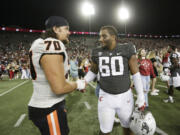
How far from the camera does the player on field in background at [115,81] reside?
203 cm

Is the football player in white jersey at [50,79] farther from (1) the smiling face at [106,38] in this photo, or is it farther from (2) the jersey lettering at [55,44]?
(1) the smiling face at [106,38]

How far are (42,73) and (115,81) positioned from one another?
112 centimetres

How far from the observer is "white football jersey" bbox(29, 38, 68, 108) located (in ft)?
4.26

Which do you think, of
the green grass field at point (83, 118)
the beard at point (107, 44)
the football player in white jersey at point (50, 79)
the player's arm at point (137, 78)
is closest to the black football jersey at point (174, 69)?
the green grass field at point (83, 118)

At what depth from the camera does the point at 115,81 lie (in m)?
2.05

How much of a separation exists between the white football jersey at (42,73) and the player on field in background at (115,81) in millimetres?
858

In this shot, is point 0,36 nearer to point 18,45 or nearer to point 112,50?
point 18,45

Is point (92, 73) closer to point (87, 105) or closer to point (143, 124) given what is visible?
point (143, 124)

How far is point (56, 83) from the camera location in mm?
1272

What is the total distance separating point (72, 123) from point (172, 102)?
3.81 m

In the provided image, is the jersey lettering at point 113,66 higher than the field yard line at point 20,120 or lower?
higher

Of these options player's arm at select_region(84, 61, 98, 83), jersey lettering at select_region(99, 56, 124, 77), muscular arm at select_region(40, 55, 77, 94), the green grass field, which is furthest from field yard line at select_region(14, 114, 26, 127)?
muscular arm at select_region(40, 55, 77, 94)

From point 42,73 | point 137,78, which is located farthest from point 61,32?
point 137,78

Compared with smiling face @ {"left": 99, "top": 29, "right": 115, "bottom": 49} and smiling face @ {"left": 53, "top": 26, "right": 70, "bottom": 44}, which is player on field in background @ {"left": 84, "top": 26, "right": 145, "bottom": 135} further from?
smiling face @ {"left": 53, "top": 26, "right": 70, "bottom": 44}
